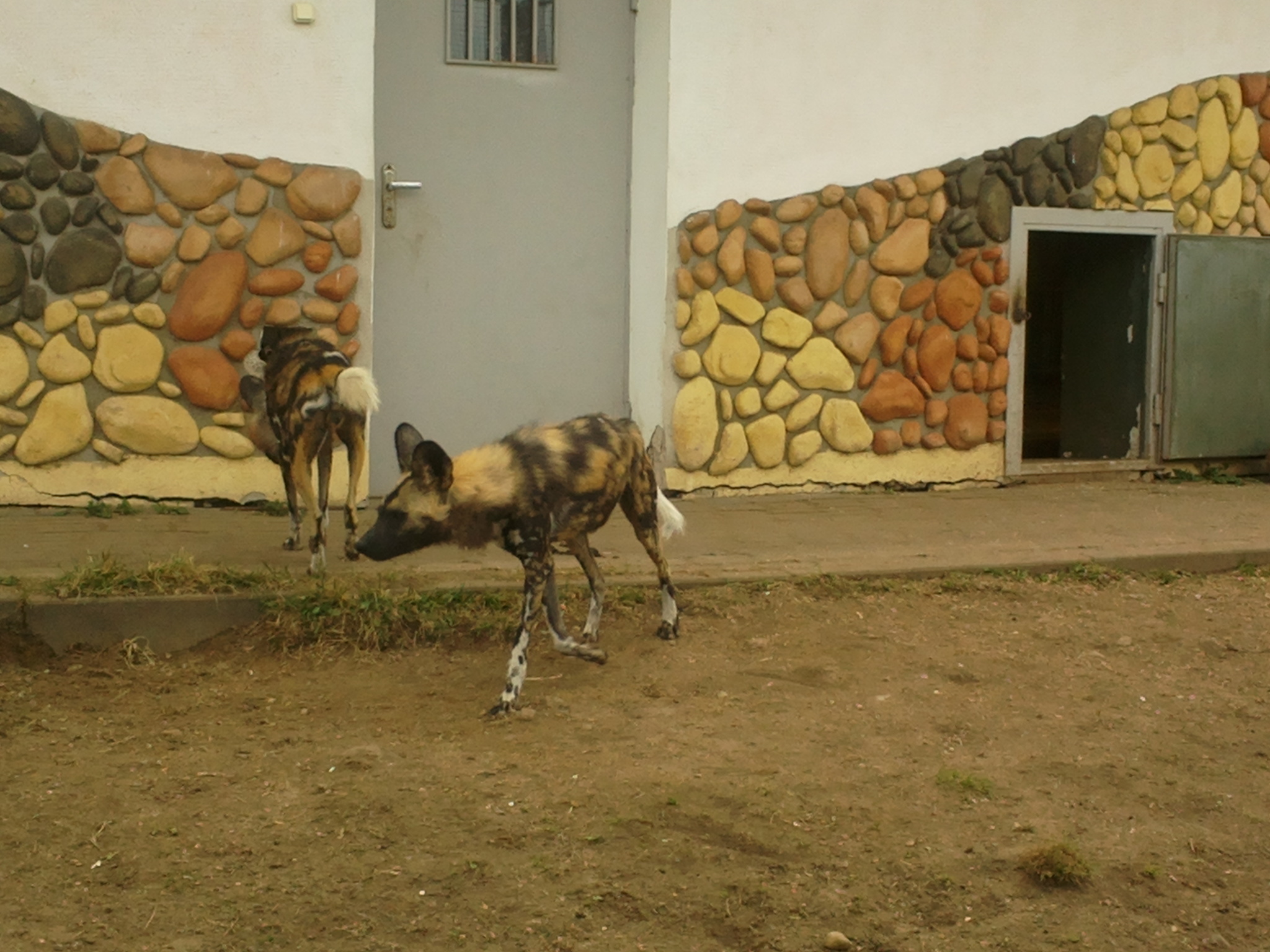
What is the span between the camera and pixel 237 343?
7730 mm

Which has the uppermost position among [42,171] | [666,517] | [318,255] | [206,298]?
[42,171]

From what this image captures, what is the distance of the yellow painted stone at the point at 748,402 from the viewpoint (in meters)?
8.66

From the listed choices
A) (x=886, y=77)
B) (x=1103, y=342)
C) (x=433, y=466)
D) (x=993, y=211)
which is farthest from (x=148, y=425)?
(x=1103, y=342)

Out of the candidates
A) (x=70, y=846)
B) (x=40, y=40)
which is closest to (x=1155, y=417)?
(x=40, y=40)

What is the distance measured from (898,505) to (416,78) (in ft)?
11.9

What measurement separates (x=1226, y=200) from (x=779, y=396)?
3596 mm

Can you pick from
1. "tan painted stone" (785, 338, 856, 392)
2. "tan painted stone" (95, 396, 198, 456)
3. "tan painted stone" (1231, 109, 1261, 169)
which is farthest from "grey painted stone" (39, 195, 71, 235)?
"tan painted stone" (1231, 109, 1261, 169)

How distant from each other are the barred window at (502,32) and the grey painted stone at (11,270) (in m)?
2.53

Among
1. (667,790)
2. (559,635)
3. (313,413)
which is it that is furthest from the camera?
(313,413)

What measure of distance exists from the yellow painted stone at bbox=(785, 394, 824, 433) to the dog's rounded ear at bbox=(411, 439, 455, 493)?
4.24m

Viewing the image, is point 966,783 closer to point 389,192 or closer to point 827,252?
point 827,252

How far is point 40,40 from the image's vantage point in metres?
7.38

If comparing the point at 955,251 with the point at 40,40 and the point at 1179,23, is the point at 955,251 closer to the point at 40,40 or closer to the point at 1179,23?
the point at 1179,23

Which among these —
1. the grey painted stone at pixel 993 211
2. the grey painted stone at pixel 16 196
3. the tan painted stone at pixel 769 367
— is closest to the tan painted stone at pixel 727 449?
the tan painted stone at pixel 769 367
